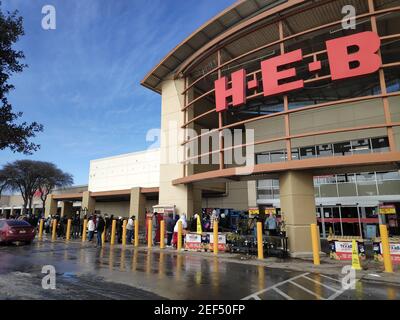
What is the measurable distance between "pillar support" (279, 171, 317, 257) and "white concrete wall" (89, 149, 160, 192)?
19162 mm

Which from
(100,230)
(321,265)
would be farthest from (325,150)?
(100,230)

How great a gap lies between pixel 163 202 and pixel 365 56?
46.4 feet

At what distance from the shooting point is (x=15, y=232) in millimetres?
17562

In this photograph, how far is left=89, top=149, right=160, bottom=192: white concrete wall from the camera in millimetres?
32344

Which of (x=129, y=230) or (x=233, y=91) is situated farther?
(x=129, y=230)

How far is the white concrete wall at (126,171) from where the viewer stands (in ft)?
106

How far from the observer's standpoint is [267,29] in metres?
16.4

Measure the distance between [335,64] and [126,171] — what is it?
26630mm

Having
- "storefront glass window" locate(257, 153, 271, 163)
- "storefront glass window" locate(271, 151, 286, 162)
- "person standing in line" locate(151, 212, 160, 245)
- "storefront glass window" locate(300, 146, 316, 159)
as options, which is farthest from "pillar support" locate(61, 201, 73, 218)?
"storefront glass window" locate(300, 146, 316, 159)

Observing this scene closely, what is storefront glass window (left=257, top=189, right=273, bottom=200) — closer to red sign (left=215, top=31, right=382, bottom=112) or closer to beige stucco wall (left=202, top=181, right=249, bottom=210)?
beige stucco wall (left=202, top=181, right=249, bottom=210)

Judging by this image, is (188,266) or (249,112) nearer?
(188,266)

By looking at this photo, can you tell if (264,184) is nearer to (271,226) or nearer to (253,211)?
(253,211)
